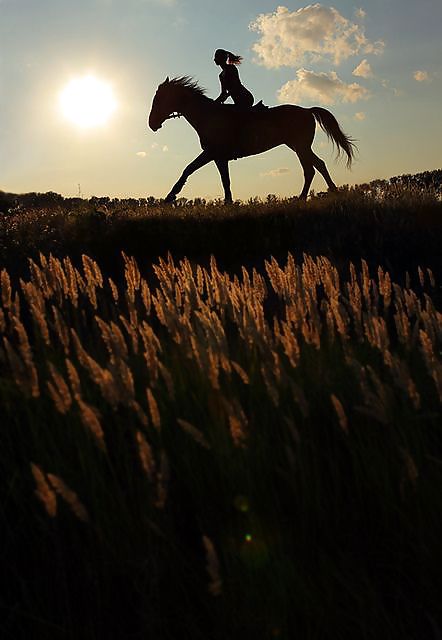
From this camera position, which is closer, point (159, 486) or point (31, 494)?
point (159, 486)

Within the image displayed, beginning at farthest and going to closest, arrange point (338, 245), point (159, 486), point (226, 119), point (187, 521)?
point (226, 119)
point (338, 245)
point (187, 521)
point (159, 486)

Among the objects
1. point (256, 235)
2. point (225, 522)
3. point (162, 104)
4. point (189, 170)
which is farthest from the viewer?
point (162, 104)

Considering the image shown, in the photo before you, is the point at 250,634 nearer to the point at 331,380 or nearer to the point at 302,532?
the point at 302,532

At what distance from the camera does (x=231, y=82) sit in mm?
15930

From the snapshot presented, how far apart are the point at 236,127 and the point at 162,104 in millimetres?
1847

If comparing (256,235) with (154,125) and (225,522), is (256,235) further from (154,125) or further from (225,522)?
(225,522)

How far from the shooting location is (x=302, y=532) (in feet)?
8.35

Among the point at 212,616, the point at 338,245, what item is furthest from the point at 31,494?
the point at 338,245

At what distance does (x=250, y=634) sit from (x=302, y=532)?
0.42 m

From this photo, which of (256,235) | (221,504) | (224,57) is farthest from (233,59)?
(221,504)

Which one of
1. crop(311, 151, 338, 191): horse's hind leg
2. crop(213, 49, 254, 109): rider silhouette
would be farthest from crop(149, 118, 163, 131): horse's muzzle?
crop(311, 151, 338, 191): horse's hind leg

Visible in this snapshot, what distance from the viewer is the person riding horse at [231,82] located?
15.9m

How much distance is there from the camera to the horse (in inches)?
623

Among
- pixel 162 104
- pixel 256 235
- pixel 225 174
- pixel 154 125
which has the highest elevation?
pixel 162 104
